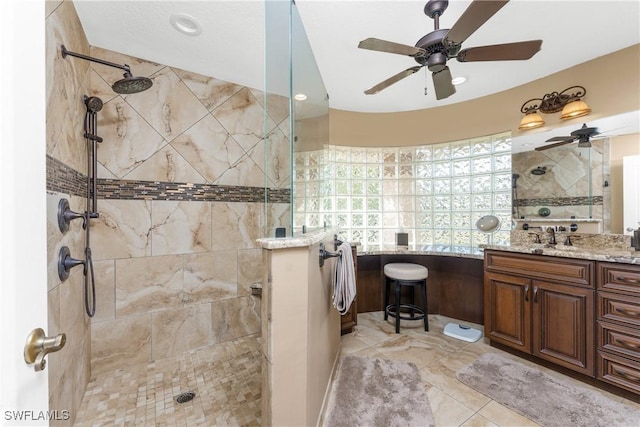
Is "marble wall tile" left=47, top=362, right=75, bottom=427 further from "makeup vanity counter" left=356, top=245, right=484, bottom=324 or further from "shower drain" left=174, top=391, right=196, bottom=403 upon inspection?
"makeup vanity counter" left=356, top=245, right=484, bottom=324

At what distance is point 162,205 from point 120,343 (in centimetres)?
116

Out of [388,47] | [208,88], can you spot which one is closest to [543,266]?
[388,47]

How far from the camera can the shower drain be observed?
5.60 ft

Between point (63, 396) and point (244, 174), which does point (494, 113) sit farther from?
point (63, 396)

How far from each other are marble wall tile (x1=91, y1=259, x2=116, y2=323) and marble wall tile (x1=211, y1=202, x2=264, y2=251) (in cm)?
78

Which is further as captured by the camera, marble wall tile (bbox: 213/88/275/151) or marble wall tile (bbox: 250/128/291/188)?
marble wall tile (bbox: 213/88/275/151)

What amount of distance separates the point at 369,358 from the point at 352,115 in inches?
108

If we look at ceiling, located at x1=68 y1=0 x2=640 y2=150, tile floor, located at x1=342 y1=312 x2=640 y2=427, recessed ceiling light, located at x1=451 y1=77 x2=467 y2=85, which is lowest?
tile floor, located at x1=342 y1=312 x2=640 y2=427

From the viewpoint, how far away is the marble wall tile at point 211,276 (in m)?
2.35

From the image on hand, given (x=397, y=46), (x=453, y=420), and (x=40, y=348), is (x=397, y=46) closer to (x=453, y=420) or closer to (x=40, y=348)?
(x=40, y=348)

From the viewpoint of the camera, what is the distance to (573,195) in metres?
2.33

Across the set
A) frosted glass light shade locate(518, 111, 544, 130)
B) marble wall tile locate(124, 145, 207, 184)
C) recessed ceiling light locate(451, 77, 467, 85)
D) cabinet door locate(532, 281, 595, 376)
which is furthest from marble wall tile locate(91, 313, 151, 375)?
frosted glass light shade locate(518, 111, 544, 130)

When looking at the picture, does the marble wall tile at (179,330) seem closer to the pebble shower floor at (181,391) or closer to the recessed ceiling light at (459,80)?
the pebble shower floor at (181,391)

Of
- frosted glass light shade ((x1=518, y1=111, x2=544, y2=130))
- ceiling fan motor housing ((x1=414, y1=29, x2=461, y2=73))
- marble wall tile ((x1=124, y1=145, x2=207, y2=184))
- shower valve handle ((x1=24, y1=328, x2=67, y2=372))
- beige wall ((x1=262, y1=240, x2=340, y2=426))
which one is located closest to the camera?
shower valve handle ((x1=24, y1=328, x2=67, y2=372))
